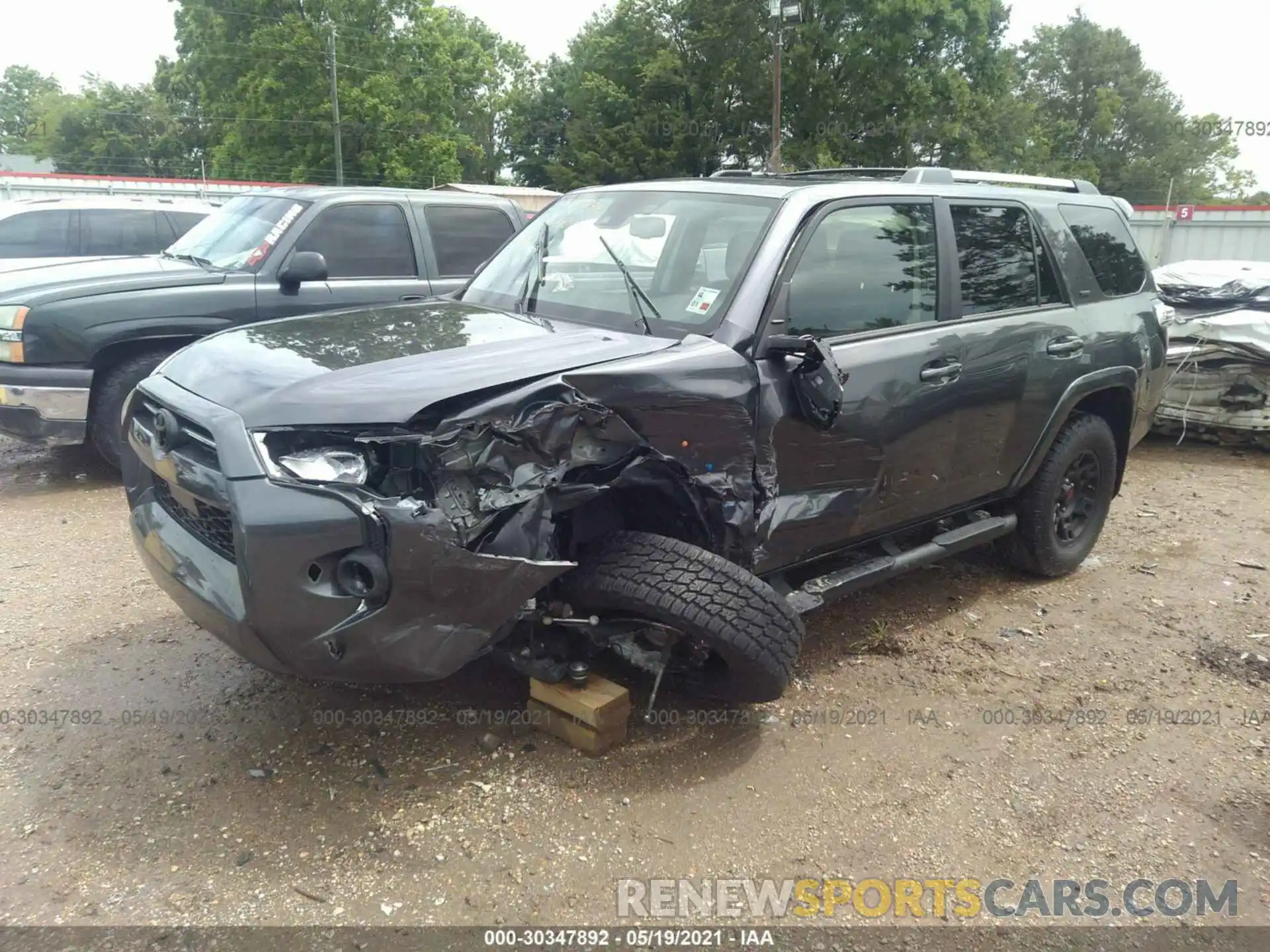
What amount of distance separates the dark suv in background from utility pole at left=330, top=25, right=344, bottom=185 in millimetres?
31971

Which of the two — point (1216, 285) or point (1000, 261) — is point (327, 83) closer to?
point (1216, 285)

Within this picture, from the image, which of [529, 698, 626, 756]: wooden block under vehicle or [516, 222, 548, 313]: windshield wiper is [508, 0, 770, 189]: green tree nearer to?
[516, 222, 548, 313]: windshield wiper

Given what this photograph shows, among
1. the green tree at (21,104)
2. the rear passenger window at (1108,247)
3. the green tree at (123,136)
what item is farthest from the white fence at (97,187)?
the green tree at (21,104)

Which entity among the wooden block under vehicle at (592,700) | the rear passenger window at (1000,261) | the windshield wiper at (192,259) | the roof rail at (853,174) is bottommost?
the wooden block under vehicle at (592,700)

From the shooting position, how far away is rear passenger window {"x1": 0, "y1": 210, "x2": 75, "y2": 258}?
8977 millimetres

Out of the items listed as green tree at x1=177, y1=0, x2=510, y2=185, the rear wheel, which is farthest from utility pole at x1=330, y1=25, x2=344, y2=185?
the rear wheel

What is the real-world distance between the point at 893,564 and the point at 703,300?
54.3 inches

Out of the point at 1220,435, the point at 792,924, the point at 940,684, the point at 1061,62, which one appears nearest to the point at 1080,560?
the point at 940,684

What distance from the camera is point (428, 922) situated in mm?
2395

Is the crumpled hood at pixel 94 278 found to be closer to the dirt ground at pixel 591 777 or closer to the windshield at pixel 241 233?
the windshield at pixel 241 233

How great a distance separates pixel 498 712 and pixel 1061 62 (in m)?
70.3

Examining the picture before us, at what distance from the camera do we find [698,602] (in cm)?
282

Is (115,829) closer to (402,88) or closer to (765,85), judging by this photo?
(765,85)

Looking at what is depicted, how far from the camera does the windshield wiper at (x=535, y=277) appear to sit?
3.75 m
